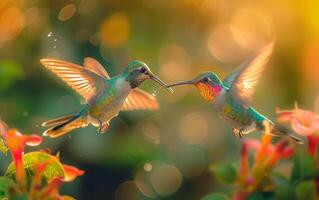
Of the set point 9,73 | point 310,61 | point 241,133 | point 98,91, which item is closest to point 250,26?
point 310,61

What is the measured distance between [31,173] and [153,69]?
3.00 m

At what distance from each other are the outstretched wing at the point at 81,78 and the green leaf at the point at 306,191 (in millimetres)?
728

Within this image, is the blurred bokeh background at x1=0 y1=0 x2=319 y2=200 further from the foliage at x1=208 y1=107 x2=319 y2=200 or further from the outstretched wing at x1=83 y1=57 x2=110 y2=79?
the foliage at x1=208 y1=107 x2=319 y2=200

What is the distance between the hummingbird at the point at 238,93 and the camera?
78.5 inches

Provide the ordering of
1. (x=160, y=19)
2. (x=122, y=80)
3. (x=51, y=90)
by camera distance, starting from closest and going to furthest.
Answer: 1. (x=122, y=80)
2. (x=51, y=90)
3. (x=160, y=19)

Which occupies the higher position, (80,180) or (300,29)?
(300,29)

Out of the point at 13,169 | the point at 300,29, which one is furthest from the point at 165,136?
the point at 13,169

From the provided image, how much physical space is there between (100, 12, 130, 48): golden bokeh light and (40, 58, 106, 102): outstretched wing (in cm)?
263

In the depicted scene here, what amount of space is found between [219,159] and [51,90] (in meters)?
1.03

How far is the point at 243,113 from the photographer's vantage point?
2.09 metres

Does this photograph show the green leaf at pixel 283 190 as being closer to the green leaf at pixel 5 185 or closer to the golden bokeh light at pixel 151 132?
the green leaf at pixel 5 185

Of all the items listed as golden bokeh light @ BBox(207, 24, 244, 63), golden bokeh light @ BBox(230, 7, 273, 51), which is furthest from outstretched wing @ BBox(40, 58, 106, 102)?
golden bokeh light @ BBox(230, 7, 273, 51)

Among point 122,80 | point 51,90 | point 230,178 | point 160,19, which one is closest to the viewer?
point 230,178

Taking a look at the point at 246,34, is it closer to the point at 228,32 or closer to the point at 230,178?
the point at 228,32
